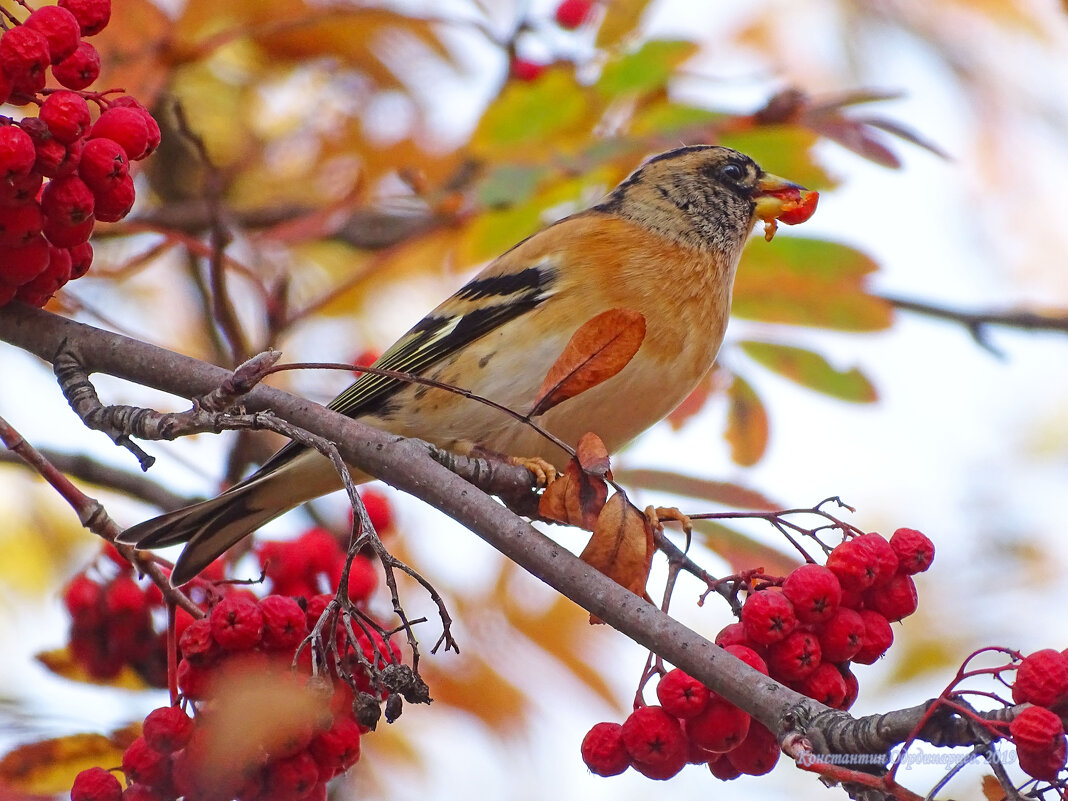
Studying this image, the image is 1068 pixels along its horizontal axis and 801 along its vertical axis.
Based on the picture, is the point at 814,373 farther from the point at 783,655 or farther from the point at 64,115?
the point at 64,115

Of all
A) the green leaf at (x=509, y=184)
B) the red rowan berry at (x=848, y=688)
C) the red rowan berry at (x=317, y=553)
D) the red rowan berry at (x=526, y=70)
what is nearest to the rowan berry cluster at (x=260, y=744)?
the red rowan berry at (x=317, y=553)

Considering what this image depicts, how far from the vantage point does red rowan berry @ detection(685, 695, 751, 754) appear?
216 cm

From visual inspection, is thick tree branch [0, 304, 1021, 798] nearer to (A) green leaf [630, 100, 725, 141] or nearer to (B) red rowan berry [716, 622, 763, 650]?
(B) red rowan berry [716, 622, 763, 650]

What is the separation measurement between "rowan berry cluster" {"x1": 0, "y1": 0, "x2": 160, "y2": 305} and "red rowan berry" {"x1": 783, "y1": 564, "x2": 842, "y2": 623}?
59.2 inches

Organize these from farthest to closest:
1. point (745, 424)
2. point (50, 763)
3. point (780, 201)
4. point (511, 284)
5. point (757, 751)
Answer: point (780, 201), point (511, 284), point (745, 424), point (50, 763), point (757, 751)

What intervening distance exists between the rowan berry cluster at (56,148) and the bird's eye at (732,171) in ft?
9.09

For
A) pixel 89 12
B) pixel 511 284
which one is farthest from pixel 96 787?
pixel 511 284

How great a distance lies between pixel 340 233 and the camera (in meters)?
4.91

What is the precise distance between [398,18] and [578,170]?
0.90 meters

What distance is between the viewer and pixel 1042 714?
1714 mm

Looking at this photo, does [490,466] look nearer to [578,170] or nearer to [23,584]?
[578,170]

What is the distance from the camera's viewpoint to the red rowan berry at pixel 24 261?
7.49ft

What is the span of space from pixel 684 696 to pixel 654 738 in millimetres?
121

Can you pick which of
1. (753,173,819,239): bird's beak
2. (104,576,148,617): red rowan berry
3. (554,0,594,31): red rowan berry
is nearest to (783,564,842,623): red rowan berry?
(104,576,148,617): red rowan berry
